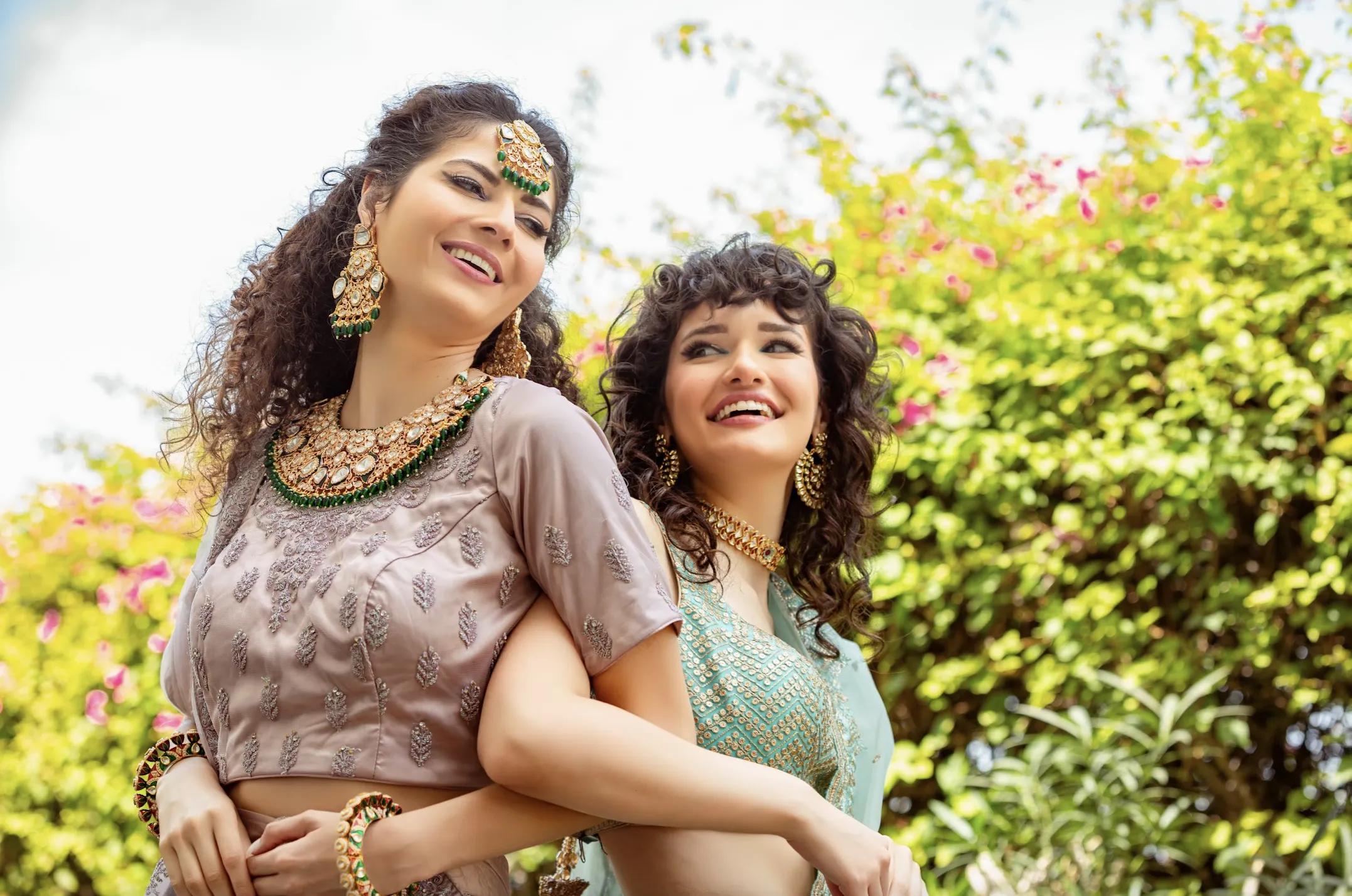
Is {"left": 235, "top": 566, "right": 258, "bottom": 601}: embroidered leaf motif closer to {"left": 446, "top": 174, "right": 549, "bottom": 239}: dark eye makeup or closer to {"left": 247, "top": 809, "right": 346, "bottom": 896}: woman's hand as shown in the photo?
{"left": 247, "top": 809, "right": 346, "bottom": 896}: woman's hand

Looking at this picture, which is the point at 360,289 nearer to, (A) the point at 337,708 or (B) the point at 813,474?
(A) the point at 337,708

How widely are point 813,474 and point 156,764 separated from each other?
4.18 feet

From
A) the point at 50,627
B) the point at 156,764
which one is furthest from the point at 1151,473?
the point at 50,627

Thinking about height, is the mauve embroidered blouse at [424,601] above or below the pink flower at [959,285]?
below

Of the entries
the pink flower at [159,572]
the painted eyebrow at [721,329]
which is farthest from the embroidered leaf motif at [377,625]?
the pink flower at [159,572]

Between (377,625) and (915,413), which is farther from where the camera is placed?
(915,413)

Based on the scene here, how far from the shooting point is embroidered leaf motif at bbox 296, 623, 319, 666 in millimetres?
1520

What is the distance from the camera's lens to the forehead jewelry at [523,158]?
1.73m

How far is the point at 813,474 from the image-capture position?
95.4 inches

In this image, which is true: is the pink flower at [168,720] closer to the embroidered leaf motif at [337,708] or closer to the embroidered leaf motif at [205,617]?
the embroidered leaf motif at [205,617]

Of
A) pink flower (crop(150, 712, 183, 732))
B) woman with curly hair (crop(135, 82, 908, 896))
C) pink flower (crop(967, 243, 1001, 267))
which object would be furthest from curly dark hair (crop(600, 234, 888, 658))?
pink flower (crop(150, 712, 183, 732))

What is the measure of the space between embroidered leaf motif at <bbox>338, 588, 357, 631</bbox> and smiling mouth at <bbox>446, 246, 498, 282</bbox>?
48cm

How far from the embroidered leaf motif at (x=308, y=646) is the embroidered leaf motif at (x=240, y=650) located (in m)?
0.09

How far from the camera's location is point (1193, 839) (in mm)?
3664
